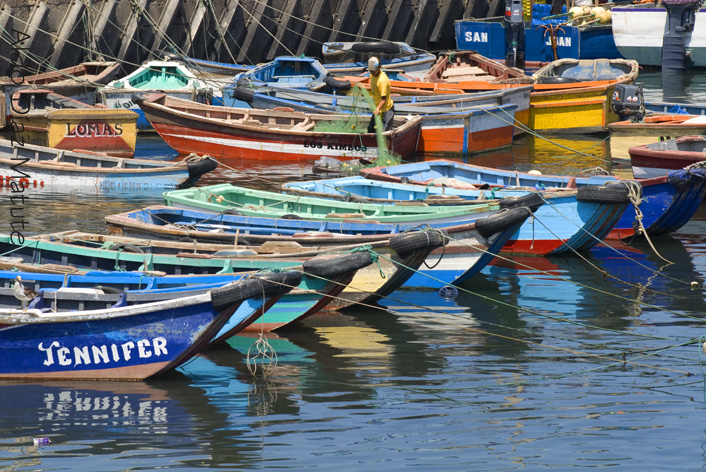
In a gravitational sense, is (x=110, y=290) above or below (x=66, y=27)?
below

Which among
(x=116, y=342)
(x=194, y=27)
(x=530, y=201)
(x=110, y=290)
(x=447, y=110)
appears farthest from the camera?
(x=194, y=27)

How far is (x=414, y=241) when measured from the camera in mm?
11586

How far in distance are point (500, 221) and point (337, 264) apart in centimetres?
286

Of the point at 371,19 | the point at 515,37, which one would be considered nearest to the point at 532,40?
the point at 515,37

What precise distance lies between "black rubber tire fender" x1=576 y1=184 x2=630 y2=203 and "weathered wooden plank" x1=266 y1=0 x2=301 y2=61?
708 inches

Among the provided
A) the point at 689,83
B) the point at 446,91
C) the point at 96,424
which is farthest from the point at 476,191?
the point at 689,83

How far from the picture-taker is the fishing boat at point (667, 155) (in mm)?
16578

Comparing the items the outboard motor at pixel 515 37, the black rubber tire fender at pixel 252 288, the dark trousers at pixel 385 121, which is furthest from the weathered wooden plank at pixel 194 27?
the black rubber tire fender at pixel 252 288

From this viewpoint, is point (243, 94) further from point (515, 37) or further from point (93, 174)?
point (515, 37)

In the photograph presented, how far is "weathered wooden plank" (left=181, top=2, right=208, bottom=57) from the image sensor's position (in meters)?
28.8

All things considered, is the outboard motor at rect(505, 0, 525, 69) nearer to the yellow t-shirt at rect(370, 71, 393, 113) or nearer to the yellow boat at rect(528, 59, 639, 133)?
the yellow boat at rect(528, 59, 639, 133)

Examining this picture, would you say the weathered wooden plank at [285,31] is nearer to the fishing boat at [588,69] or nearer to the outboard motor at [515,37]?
A: the outboard motor at [515,37]

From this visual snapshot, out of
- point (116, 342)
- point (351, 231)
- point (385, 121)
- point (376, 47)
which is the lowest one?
point (116, 342)

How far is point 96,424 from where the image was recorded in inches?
353
